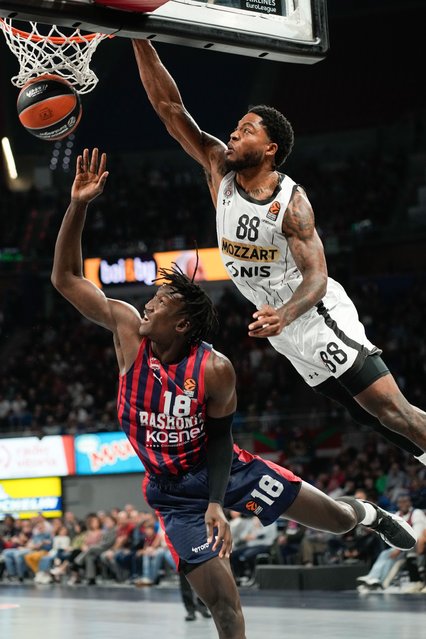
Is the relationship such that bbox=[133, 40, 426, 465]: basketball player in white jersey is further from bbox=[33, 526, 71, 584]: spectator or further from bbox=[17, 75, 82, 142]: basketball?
bbox=[33, 526, 71, 584]: spectator

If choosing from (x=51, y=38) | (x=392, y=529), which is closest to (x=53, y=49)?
(x=51, y=38)

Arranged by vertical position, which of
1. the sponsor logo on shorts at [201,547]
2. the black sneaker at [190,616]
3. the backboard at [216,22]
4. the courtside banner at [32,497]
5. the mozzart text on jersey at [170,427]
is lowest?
the courtside banner at [32,497]

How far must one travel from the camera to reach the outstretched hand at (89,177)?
5.46 m

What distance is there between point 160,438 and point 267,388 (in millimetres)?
16420

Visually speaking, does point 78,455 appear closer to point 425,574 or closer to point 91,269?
point 91,269

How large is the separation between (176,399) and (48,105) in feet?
7.89

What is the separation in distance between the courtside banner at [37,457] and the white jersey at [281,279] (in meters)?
14.8

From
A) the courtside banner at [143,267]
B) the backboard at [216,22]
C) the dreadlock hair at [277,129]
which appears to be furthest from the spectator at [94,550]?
the backboard at [216,22]

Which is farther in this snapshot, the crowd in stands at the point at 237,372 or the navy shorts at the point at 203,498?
the crowd in stands at the point at 237,372

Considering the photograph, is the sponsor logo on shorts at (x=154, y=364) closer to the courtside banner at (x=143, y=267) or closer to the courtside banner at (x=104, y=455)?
the courtside banner at (x=104, y=455)

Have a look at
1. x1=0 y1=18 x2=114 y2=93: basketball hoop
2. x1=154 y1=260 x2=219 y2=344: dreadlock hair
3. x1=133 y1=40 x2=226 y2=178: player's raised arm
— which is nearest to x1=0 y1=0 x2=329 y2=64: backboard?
x1=133 y1=40 x2=226 y2=178: player's raised arm

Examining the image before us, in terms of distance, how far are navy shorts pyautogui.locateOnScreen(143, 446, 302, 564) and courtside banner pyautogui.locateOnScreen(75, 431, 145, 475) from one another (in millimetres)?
14112

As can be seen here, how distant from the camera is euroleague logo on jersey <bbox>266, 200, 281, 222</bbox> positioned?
5.86 meters

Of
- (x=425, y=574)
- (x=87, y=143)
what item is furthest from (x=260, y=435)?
(x=87, y=143)
